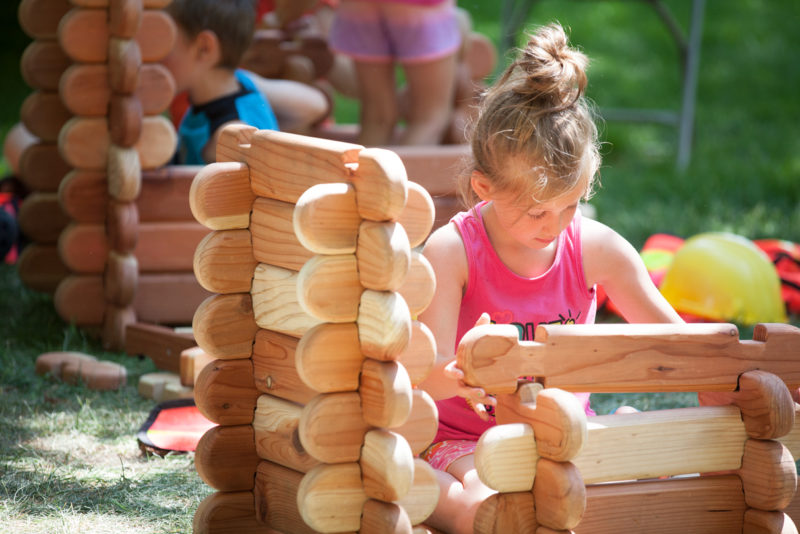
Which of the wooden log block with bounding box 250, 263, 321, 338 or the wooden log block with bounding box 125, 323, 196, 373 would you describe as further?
the wooden log block with bounding box 125, 323, 196, 373

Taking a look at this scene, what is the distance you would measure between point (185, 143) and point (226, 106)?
270 millimetres

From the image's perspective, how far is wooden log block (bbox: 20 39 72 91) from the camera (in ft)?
11.0

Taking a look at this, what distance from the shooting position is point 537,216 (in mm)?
1904

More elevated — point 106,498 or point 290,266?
point 290,266

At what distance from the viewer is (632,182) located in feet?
19.4

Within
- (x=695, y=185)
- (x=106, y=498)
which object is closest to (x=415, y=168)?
(x=106, y=498)

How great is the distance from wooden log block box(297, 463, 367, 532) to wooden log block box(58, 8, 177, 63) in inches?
77.7

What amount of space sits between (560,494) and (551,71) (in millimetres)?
792

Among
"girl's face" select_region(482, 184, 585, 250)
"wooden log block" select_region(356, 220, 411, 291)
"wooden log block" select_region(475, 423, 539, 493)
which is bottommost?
"wooden log block" select_region(475, 423, 539, 493)

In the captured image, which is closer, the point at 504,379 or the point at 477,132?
the point at 504,379

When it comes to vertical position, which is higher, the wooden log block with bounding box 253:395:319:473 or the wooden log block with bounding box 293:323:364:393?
the wooden log block with bounding box 293:323:364:393

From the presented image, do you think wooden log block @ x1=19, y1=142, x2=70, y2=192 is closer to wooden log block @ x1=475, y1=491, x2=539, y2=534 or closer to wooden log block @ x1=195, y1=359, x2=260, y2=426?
wooden log block @ x1=195, y1=359, x2=260, y2=426

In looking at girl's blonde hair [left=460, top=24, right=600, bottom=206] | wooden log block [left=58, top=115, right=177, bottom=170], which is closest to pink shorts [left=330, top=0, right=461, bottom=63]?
wooden log block [left=58, top=115, right=177, bottom=170]

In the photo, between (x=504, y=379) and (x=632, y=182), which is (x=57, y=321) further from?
(x=632, y=182)
